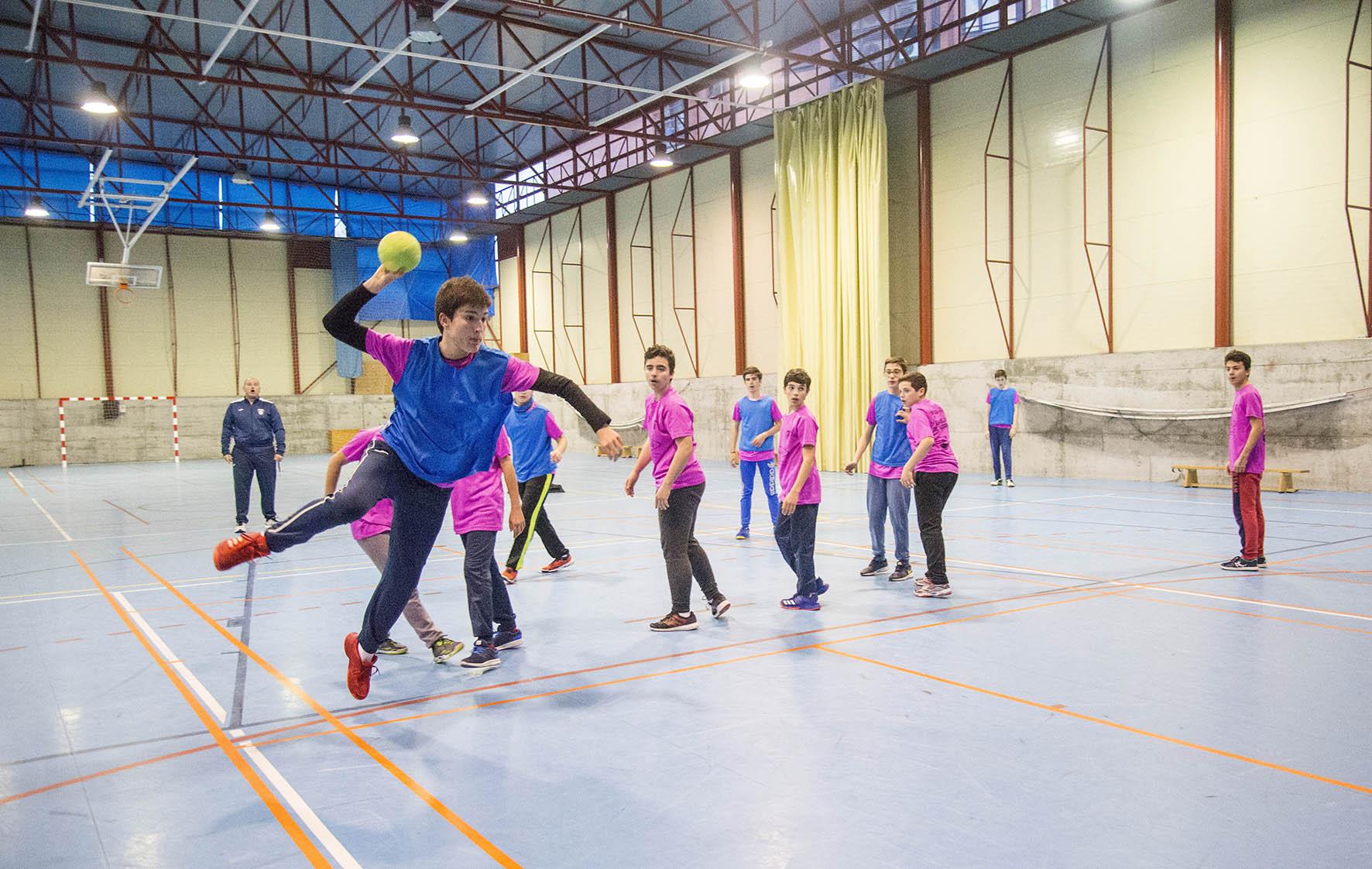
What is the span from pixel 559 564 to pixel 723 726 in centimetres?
503

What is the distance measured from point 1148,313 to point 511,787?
16768 mm

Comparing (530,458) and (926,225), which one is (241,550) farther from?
(926,225)

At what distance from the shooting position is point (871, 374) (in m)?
21.0

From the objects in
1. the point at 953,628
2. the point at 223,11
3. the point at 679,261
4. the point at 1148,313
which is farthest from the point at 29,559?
the point at 679,261

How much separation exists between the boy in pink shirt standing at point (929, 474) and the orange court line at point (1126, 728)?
78.9 inches

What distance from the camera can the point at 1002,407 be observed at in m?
17.8

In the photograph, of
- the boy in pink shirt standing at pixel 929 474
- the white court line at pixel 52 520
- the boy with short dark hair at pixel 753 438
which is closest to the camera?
the boy in pink shirt standing at pixel 929 474

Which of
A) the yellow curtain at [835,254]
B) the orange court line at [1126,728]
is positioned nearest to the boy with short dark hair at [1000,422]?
the yellow curtain at [835,254]

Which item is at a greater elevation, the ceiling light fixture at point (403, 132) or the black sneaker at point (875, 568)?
the ceiling light fixture at point (403, 132)

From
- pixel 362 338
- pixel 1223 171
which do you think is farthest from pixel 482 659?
pixel 1223 171

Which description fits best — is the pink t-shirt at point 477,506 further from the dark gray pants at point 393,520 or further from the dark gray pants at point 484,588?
the dark gray pants at point 393,520

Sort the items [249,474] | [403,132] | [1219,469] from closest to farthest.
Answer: [249,474] < [1219,469] < [403,132]

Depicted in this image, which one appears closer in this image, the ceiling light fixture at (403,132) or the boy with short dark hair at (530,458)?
the boy with short dark hair at (530,458)

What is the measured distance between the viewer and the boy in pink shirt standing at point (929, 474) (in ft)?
24.1
